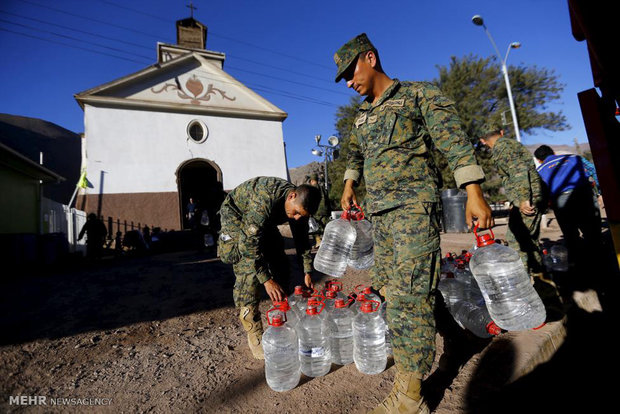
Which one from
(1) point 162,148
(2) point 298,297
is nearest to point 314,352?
(2) point 298,297

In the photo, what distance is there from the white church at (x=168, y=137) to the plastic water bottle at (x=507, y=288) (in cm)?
1228

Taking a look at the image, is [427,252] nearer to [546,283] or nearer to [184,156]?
[546,283]

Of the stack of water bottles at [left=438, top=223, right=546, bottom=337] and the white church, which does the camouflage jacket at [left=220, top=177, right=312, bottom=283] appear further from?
the white church

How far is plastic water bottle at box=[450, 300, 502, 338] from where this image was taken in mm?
2432

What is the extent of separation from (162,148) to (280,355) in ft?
41.8

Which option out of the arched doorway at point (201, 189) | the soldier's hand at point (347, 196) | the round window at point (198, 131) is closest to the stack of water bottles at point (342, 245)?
the soldier's hand at point (347, 196)

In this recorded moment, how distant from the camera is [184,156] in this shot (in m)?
13.0

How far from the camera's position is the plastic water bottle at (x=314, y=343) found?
222 cm

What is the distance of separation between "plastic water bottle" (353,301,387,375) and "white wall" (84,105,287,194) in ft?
39.5

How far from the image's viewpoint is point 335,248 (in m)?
3.08

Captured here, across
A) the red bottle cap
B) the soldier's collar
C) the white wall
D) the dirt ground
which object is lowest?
the dirt ground

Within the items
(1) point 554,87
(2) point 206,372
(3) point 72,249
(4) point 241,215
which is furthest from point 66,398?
(1) point 554,87

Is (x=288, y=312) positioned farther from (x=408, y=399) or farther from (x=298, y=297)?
(x=408, y=399)

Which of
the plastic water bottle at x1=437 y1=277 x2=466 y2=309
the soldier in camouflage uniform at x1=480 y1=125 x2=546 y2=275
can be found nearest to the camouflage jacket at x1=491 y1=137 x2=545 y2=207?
the soldier in camouflage uniform at x1=480 y1=125 x2=546 y2=275
